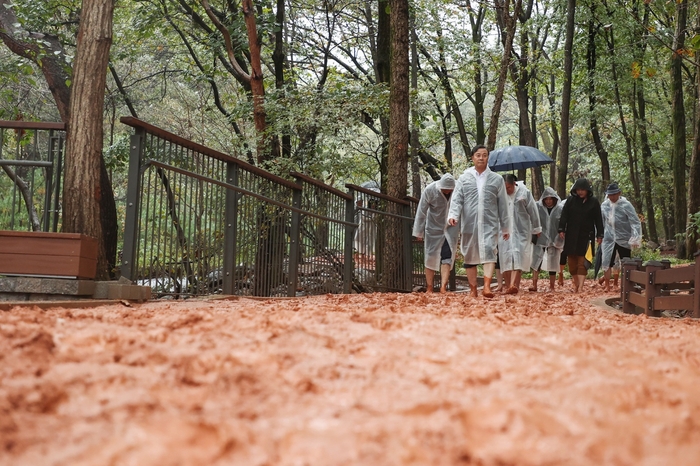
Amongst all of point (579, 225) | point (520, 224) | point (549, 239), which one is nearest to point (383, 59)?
point (549, 239)

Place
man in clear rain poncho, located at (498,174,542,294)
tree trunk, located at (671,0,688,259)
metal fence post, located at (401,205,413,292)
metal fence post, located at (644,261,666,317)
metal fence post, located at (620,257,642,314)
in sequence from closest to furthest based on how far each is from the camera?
1. metal fence post, located at (644,261,666,317)
2. metal fence post, located at (620,257,642,314)
3. man in clear rain poncho, located at (498,174,542,294)
4. metal fence post, located at (401,205,413,292)
5. tree trunk, located at (671,0,688,259)

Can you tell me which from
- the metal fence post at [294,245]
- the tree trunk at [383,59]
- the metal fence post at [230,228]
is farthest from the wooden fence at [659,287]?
the tree trunk at [383,59]

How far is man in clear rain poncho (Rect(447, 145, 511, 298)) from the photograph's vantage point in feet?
38.6

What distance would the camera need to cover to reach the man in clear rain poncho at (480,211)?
11.8 meters

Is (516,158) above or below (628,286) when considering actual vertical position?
→ above

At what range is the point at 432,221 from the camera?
13.6 meters

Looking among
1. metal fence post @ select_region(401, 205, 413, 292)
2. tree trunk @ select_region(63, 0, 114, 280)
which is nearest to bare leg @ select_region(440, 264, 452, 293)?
metal fence post @ select_region(401, 205, 413, 292)

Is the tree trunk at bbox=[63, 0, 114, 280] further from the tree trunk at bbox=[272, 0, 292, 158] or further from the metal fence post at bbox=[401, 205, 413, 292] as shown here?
the tree trunk at bbox=[272, 0, 292, 158]

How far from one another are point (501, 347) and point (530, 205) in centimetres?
1117

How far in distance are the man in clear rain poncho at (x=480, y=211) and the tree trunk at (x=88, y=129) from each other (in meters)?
5.12

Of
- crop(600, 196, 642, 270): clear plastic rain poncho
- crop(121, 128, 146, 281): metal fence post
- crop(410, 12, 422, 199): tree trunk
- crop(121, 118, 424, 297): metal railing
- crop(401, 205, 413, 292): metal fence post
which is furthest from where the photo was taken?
crop(410, 12, 422, 199): tree trunk

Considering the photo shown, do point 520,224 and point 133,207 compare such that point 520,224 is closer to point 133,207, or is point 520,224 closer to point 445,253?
point 445,253

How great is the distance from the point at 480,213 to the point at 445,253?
5.32 feet

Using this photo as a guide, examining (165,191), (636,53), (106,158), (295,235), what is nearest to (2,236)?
(165,191)
